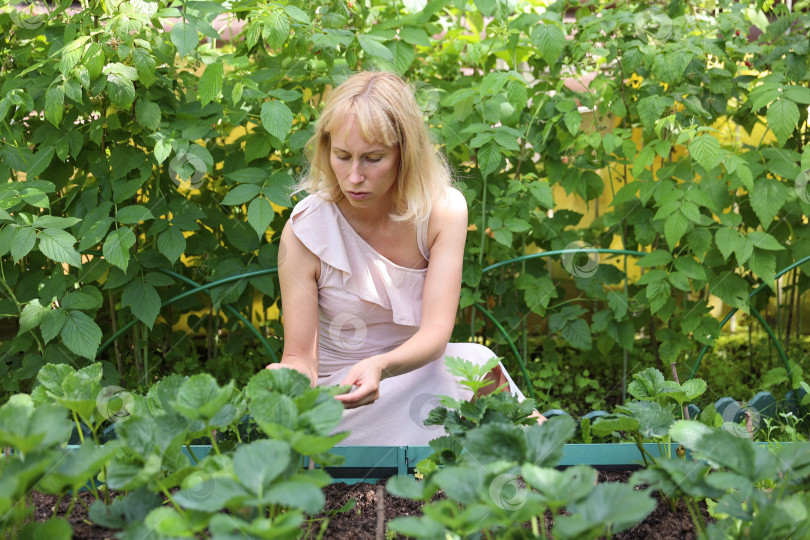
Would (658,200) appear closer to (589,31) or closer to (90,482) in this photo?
(589,31)

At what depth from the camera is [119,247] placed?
6.12 feet

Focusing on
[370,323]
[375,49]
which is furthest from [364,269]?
[375,49]

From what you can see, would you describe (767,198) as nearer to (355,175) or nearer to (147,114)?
(355,175)

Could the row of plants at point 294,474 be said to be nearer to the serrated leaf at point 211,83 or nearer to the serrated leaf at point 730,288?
the serrated leaf at point 211,83

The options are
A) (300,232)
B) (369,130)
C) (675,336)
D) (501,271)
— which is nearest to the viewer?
(369,130)

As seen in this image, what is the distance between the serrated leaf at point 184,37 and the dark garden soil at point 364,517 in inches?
42.0

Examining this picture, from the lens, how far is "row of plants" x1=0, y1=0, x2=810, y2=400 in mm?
1899

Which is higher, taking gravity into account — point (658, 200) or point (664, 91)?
point (664, 91)

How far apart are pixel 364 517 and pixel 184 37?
1.24 meters

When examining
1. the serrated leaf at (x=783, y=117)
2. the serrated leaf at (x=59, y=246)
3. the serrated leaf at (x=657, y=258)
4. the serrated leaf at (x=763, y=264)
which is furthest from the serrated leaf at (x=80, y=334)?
the serrated leaf at (x=783, y=117)

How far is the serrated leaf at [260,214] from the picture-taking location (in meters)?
1.91

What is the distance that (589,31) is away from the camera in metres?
2.18

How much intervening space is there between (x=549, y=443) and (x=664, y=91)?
69.2 inches

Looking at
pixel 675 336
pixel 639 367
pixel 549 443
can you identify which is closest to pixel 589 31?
pixel 675 336
